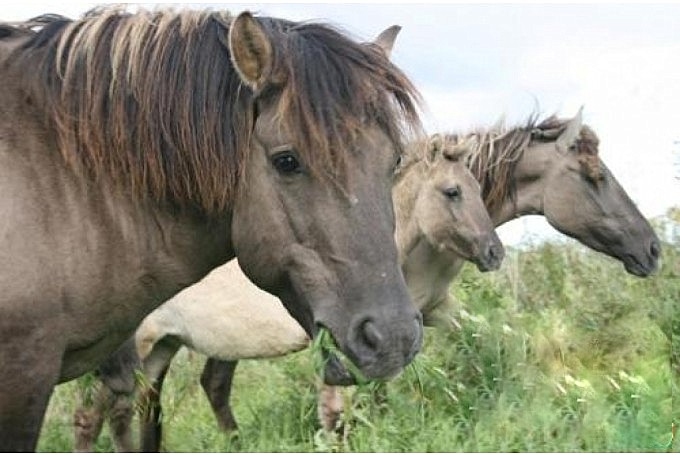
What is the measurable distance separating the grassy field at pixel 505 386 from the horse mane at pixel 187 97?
1250 millimetres

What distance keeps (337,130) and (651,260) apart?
20.7ft

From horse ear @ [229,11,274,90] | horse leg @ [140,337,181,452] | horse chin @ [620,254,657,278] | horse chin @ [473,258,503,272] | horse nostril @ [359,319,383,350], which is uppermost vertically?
horse ear @ [229,11,274,90]

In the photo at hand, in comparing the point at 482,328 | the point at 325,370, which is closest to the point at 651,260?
the point at 482,328

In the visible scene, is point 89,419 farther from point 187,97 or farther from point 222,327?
point 187,97

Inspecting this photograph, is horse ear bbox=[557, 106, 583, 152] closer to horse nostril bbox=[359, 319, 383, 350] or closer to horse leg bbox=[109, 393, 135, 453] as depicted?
horse leg bbox=[109, 393, 135, 453]

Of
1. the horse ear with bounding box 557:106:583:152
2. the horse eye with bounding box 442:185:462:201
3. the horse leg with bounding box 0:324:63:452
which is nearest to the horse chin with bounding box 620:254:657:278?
the horse ear with bounding box 557:106:583:152

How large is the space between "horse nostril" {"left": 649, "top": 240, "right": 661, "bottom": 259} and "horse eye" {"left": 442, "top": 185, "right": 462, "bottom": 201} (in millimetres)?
1952

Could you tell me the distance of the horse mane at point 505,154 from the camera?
Answer: 376 inches

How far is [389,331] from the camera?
3.72 meters

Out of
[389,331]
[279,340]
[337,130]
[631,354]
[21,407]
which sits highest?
[337,130]

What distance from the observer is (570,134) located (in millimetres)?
9719

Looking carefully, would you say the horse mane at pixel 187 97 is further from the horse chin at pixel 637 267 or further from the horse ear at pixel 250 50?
the horse chin at pixel 637 267

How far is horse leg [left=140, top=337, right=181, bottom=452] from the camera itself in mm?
6803

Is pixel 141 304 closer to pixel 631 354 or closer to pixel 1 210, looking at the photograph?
pixel 1 210
